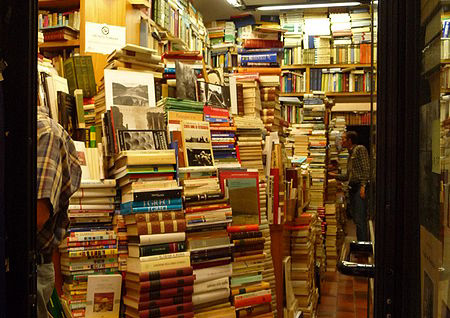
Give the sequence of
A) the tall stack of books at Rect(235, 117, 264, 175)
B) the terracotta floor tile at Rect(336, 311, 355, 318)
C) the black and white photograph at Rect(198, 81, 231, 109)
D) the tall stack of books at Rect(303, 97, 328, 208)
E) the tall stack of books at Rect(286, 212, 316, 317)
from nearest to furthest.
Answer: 1. the black and white photograph at Rect(198, 81, 231, 109)
2. the tall stack of books at Rect(235, 117, 264, 175)
3. the tall stack of books at Rect(286, 212, 316, 317)
4. the terracotta floor tile at Rect(336, 311, 355, 318)
5. the tall stack of books at Rect(303, 97, 328, 208)

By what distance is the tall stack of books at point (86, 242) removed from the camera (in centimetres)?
283

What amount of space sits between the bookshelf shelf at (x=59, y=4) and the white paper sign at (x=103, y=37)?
0.48 m

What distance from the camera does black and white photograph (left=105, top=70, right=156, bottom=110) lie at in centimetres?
321

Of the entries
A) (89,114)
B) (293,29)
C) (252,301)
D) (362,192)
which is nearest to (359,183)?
(362,192)

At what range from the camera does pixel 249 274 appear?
346 centimetres

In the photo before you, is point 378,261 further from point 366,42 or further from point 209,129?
point 366,42

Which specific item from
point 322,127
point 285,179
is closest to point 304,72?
point 322,127

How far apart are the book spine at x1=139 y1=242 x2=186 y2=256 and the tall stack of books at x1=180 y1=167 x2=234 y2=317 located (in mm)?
122

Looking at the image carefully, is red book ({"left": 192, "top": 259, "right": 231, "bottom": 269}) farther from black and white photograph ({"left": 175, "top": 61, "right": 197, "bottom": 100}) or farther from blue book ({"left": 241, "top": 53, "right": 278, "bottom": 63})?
blue book ({"left": 241, "top": 53, "right": 278, "bottom": 63})

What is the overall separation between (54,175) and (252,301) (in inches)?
71.8

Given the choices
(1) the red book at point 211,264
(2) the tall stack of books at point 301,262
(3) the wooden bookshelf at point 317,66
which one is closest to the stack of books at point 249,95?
(2) the tall stack of books at point 301,262

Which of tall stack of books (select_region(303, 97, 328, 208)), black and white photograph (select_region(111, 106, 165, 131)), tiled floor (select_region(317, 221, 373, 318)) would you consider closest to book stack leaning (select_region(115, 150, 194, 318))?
black and white photograph (select_region(111, 106, 165, 131))
